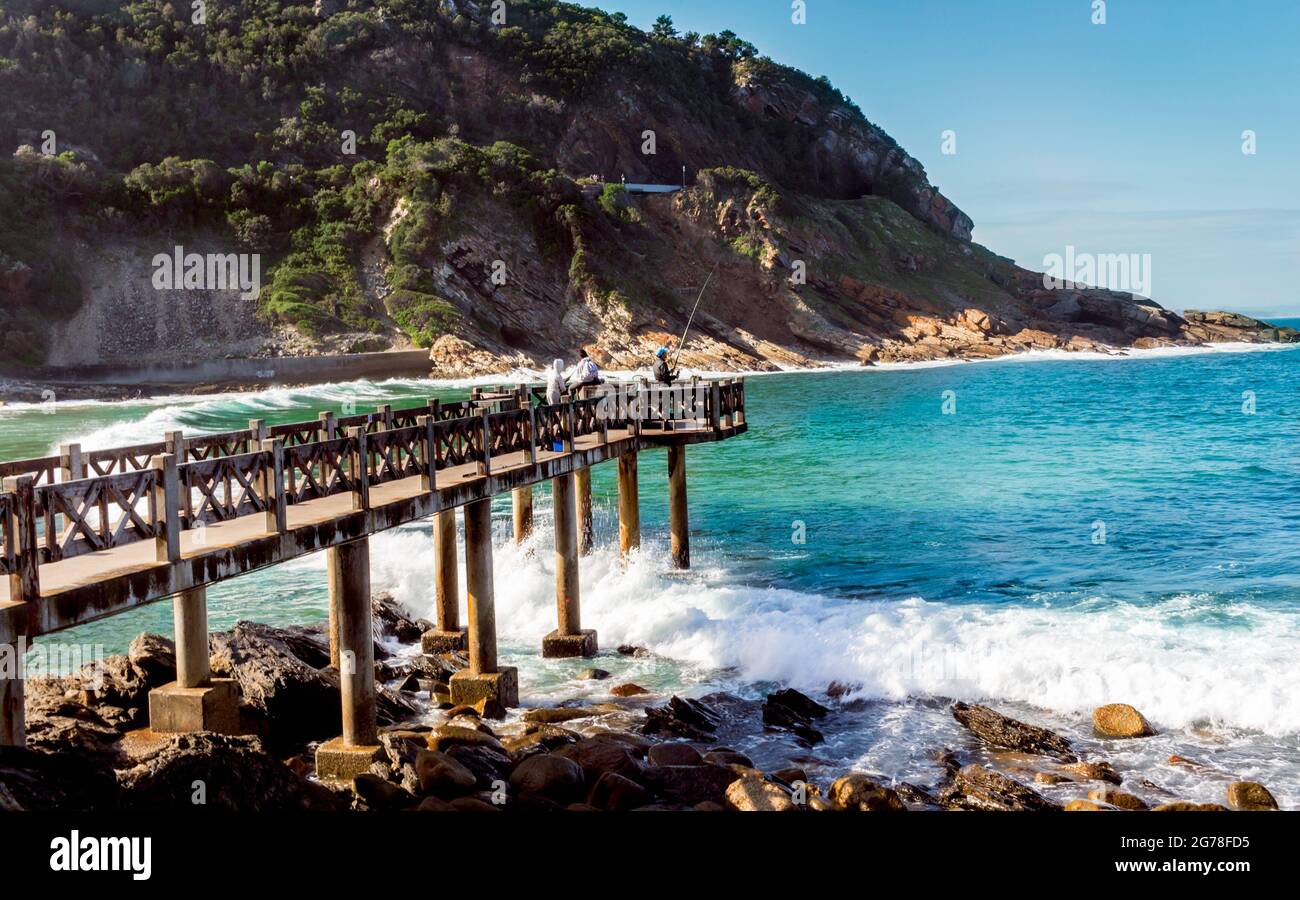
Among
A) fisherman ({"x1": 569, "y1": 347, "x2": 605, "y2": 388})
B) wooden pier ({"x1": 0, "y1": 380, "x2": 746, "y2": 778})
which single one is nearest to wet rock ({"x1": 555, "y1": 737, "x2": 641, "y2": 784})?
wooden pier ({"x1": 0, "y1": 380, "x2": 746, "y2": 778})

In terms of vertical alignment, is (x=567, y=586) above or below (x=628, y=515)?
below

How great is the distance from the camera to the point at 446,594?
69.7ft

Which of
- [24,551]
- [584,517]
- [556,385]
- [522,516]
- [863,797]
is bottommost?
[863,797]

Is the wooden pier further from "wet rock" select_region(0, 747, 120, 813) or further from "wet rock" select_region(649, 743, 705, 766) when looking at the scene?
"wet rock" select_region(649, 743, 705, 766)

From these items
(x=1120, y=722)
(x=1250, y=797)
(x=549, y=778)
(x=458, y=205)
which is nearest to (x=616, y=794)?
(x=549, y=778)

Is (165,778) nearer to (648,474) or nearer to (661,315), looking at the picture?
(648,474)

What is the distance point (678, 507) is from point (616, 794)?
576 inches

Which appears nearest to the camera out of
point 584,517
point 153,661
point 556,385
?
point 153,661

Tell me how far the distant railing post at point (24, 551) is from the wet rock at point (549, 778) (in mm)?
5597

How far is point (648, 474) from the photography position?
45000mm

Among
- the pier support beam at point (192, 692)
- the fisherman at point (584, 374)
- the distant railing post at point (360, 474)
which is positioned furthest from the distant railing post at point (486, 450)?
the fisherman at point (584, 374)

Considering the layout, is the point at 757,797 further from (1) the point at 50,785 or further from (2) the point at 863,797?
(1) the point at 50,785

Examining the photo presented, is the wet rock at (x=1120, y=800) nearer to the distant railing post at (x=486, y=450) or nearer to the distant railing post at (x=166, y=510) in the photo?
the distant railing post at (x=486, y=450)
